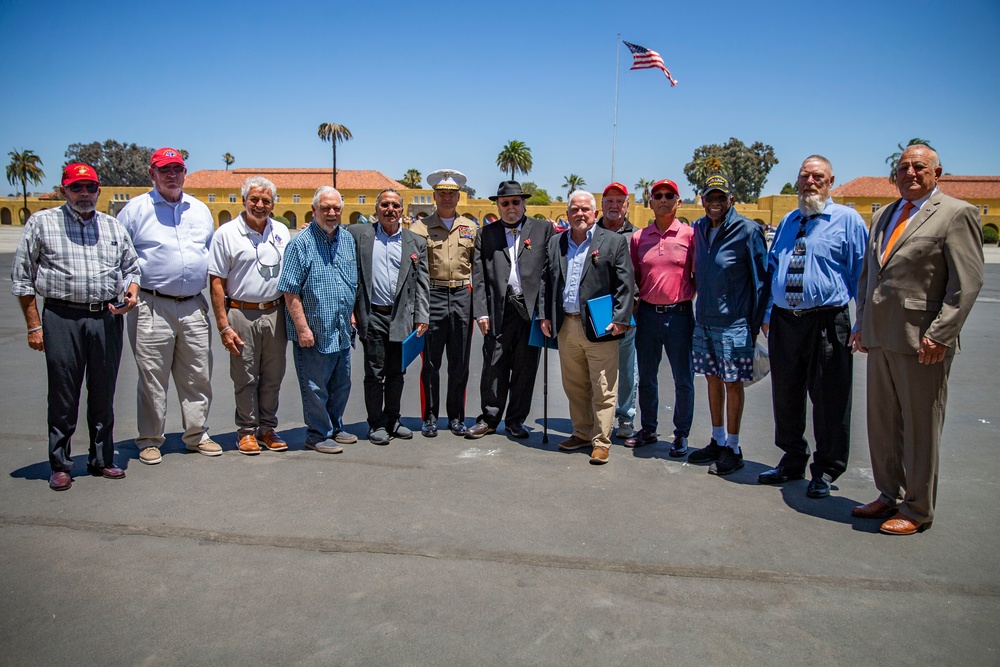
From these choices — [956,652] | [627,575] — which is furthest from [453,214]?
[956,652]

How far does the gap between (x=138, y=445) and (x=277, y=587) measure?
2.45 meters

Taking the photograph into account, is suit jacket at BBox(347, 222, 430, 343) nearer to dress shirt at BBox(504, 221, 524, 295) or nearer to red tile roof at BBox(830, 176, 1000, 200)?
dress shirt at BBox(504, 221, 524, 295)

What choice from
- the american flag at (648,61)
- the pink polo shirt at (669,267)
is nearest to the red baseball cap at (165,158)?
the pink polo shirt at (669,267)

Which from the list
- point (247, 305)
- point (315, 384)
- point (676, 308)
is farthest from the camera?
point (315, 384)

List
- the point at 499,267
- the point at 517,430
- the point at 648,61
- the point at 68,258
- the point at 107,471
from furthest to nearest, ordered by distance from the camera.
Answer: the point at 648,61 < the point at 517,430 < the point at 499,267 < the point at 107,471 < the point at 68,258

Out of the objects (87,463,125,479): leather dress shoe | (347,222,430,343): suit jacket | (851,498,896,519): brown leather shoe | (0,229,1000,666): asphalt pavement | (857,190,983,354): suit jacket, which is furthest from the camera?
(347,222,430,343): suit jacket

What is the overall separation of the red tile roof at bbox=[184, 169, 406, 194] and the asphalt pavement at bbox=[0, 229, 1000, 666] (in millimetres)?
81002

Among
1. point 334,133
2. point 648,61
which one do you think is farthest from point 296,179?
point 648,61

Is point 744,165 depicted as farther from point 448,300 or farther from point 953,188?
point 448,300

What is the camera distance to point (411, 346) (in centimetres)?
577

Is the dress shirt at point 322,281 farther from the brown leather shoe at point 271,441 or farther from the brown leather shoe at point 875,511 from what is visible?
the brown leather shoe at point 875,511

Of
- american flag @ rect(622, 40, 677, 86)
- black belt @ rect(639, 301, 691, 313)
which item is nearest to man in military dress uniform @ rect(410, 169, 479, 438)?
black belt @ rect(639, 301, 691, 313)

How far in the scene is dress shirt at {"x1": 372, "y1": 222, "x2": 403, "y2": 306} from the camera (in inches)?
222

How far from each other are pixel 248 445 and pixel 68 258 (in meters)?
1.77
